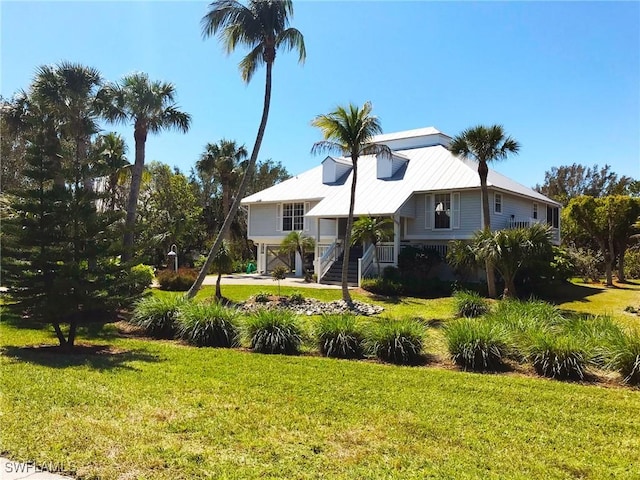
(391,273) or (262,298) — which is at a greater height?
(391,273)

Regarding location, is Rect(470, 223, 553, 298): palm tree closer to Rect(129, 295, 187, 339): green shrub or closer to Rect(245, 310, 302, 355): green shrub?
Rect(245, 310, 302, 355): green shrub

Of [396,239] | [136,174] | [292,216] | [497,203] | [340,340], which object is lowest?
[340,340]

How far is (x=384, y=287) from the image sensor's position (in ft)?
69.5

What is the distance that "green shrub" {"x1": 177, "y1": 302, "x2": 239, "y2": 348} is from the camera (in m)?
10.9

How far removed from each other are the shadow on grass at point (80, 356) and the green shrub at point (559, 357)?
6.68 m

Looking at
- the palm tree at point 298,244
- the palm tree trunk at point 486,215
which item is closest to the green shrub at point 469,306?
the palm tree trunk at point 486,215

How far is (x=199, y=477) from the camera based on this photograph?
4.12 m

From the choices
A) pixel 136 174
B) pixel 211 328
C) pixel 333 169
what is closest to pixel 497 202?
pixel 333 169

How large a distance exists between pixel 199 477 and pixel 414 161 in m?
26.5

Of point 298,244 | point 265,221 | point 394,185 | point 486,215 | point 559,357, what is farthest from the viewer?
point 265,221

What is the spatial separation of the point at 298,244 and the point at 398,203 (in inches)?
231

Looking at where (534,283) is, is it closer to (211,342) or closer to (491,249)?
(491,249)

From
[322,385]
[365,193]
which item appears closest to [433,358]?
[322,385]

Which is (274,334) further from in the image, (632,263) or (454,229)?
(632,263)
